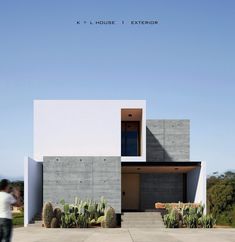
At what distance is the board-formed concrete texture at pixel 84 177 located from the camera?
2627 centimetres

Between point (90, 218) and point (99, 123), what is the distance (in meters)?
5.97

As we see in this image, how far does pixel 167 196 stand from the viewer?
33.1m

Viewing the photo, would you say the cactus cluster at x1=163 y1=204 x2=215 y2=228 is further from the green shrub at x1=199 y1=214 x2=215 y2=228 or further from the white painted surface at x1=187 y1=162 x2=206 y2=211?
the white painted surface at x1=187 y1=162 x2=206 y2=211

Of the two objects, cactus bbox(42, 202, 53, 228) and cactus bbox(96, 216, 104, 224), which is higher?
cactus bbox(42, 202, 53, 228)

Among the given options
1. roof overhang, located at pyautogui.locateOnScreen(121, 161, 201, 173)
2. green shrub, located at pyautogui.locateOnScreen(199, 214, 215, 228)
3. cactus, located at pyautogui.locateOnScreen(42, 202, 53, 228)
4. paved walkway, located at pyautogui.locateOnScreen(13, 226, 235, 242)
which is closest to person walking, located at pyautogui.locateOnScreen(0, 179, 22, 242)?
paved walkway, located at pyautogui.locateOnScreen(13, 226, 235, 242)

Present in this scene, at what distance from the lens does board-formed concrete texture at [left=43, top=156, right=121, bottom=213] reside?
86.2ft

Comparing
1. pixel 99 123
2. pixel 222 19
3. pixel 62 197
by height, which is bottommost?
pixel 62 197

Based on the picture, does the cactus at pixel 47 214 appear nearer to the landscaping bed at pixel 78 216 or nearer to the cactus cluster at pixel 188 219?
the landscaping bed at pixel 78 216

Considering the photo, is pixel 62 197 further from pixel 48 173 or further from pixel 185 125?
pixel 185 125

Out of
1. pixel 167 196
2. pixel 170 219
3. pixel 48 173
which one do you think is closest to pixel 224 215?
pixel 167 196

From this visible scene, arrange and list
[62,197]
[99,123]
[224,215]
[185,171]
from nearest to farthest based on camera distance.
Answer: [62,197], [99,123], [185,171], [224,215]

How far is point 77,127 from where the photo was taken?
94.0 ft

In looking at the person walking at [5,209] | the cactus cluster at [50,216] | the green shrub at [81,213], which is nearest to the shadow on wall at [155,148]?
the green shrub at [81,213]

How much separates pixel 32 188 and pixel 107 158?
13.9 ft
